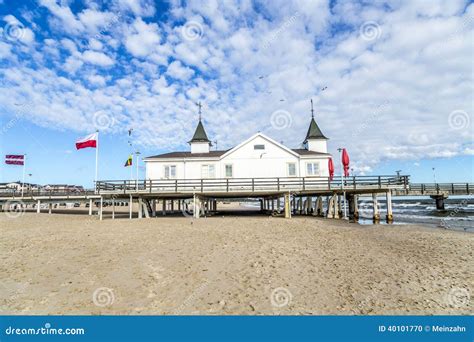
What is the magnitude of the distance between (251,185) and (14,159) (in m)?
33.9

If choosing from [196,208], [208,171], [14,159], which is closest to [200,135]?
[208,171]

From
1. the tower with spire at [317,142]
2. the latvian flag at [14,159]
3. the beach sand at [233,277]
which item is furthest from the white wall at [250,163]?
the latvian flag at [14,159]

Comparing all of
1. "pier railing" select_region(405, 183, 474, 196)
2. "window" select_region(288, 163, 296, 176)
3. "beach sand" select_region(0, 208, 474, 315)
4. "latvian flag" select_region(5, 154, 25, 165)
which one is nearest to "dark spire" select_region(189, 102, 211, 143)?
"window" select_region(288, 163, 296, 176)

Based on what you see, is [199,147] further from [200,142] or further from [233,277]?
[233,277]

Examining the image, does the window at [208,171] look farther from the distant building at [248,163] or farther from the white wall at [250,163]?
the white wall at [250,163]

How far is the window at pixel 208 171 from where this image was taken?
27.0 m

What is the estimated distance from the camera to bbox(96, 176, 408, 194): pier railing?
78.9 feet

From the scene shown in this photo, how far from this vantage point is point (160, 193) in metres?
23.9

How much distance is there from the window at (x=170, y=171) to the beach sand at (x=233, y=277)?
15040mm

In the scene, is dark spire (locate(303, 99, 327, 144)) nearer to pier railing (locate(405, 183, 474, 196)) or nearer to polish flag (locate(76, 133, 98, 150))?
polish flag (locate(76, 133, 98, 150))

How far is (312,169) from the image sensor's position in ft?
87.8

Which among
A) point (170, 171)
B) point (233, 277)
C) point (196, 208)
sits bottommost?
point (233, 277)

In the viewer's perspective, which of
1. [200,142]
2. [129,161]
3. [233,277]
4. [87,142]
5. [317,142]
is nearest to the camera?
[233,277]
